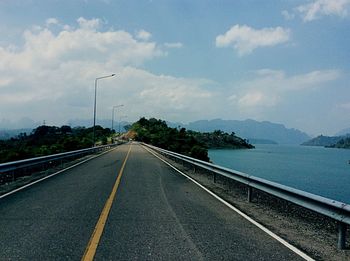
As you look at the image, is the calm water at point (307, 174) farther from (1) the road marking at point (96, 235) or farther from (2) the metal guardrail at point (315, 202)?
(1) the road marking at point (96, 235)

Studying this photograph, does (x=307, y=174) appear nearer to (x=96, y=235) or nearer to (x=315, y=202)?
(x=315, y=202)

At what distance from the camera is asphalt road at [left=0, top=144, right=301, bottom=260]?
6.02 metres

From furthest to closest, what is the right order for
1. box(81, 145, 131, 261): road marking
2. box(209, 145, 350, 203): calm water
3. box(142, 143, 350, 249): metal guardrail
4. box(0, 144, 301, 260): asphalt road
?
box(209, 145, 350, 203): calm water, box(142, 143, 350, 249): metal guardrail, box(0, 144, 301, 260): asphalt road, box(81, 145, 131, 261): road marking

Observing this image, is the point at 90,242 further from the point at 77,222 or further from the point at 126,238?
the point at 77,222

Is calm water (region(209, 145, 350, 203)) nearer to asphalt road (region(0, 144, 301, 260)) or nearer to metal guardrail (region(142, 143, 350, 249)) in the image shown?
metal guardrail (region(142, 143, 350, 249))

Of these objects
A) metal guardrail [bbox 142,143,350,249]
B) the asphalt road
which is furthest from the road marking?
metal guardrail [bbox 142,143,350,249]

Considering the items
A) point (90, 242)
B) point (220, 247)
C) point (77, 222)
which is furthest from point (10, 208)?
point (220, 247)

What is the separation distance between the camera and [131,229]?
7.52 meters

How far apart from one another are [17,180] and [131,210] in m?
8.77

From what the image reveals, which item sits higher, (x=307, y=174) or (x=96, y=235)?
(x=96, y=235)

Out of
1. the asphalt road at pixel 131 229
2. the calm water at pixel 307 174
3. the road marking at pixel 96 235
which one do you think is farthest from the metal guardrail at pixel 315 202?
the calm water at pixel 307 174

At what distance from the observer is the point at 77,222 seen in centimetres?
805

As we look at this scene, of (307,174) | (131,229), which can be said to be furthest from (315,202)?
(307,174)

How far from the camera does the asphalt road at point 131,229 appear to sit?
602cm
